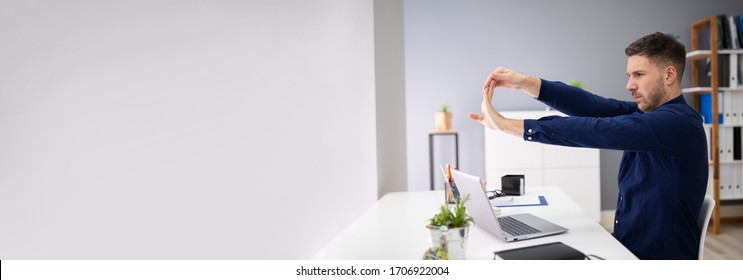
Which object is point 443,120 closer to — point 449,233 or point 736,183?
point 736,183

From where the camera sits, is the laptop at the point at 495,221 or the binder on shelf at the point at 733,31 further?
the binder on shelf at the point at 733,31

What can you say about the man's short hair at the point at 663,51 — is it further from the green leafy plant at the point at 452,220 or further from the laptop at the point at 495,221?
the green leafy plant at the point at 452,220

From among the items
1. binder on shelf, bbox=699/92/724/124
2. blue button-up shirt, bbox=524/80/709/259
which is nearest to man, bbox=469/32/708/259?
blue button-up shirt, bbox=524/80/709/259

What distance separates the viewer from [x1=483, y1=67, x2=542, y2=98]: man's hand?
5.15 ft

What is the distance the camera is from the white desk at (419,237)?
119 centimetres

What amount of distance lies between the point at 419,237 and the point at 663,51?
933 mm

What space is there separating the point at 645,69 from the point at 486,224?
689 mm

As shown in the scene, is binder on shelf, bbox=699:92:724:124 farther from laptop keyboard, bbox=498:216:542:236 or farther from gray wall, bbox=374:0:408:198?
laptop keyboard, bbox=498:216:542:236

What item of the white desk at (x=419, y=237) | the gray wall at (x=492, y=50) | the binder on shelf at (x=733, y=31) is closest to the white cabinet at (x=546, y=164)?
the gray wall at (x=492, y=50)

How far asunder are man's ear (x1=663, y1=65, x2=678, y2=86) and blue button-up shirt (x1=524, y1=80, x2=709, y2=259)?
0.06m

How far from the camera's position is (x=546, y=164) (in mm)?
3574

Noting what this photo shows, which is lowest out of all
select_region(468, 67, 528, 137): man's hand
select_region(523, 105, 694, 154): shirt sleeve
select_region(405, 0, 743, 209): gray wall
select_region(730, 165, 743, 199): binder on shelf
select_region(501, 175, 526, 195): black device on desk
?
select_region(730, 165, 743, 199): binder on shelf

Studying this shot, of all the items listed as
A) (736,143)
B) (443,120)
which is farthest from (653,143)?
(736,143)
